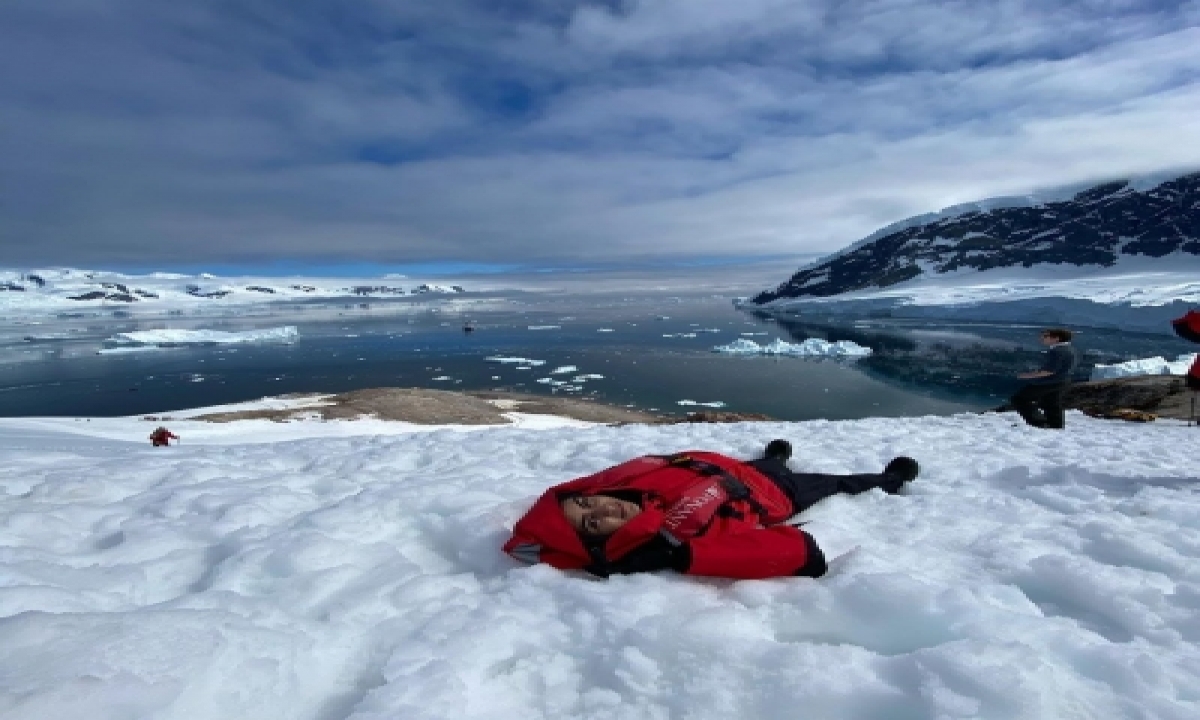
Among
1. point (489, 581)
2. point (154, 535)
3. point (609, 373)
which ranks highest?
point (154, 535)

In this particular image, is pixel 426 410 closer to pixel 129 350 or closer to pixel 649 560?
pixel 649 560

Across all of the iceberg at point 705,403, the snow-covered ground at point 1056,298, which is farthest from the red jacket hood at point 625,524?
the snow-covered ground at point 1056,298

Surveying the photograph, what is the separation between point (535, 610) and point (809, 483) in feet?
7.75

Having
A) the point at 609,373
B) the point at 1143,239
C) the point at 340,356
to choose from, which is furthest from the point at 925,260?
the point at 340,356

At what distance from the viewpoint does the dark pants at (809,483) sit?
13.1 ft

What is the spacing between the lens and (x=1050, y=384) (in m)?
7.74

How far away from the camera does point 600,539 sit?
299 cm

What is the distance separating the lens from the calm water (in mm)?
33719

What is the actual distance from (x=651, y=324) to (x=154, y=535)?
84236 mm

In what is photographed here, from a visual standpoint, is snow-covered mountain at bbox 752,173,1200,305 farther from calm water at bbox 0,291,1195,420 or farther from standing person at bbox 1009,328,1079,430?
standing person at bbox 1009,328,1079,430

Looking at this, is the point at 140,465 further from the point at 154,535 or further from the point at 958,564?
the point at 958,564

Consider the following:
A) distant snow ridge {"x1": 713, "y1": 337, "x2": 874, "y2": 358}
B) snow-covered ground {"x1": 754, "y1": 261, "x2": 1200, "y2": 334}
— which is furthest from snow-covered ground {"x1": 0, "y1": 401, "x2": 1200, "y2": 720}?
snow-covered ground {"x1": 754, "y1": 261, "x2": 1200, "y2": 334}

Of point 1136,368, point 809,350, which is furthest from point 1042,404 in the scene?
point 809,350

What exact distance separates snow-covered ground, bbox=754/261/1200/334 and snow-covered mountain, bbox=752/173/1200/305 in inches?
102
